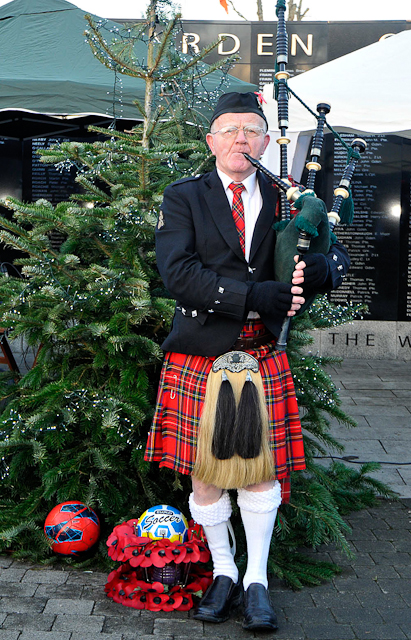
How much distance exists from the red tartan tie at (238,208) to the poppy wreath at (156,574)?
1264 millimetres

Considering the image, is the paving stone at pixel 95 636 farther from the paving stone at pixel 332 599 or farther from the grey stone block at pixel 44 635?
the paving stone at pixel 332 599

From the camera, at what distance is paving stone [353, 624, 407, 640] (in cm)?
262

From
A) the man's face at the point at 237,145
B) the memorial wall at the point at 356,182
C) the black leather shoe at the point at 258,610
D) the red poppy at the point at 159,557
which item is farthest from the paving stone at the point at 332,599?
the memorial wall at the point at 356,182

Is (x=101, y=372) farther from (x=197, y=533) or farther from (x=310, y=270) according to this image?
(x=310, y=270)

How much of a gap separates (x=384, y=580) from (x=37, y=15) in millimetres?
5436

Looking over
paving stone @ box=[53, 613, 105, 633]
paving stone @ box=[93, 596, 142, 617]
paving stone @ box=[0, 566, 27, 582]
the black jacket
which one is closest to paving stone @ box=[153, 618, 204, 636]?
paving stone @ box=[93, 596, 142, 617]

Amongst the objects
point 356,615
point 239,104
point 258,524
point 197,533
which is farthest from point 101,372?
point 356,615

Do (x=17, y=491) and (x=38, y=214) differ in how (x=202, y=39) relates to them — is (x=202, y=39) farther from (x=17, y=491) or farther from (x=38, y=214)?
(x=17, y=491)

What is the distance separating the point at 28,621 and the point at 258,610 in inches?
34.4

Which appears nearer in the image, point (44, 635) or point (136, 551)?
point (44, 635)

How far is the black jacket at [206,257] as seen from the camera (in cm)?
257

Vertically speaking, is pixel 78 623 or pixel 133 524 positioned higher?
pixel 133 524

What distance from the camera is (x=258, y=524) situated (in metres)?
2.72

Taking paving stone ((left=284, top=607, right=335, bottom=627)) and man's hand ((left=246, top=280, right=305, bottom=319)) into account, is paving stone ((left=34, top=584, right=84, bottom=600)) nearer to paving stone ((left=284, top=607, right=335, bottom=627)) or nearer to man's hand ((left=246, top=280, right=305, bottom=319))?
paving stone ((left=284, top=607, right=335, bottom=627))
